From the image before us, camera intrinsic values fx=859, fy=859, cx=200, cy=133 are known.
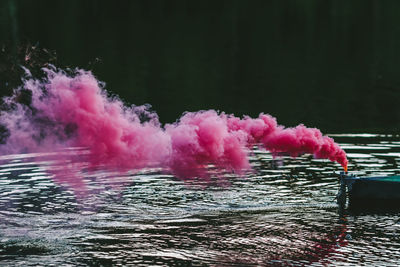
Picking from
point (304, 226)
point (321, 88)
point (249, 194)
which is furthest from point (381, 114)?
point (304, 226)

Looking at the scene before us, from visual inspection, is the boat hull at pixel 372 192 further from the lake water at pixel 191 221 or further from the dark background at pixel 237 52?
the dark background at pixel 237 52

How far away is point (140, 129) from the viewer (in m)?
47.0

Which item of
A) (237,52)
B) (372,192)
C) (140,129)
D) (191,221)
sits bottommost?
(191,221)

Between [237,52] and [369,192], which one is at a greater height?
[237,52]

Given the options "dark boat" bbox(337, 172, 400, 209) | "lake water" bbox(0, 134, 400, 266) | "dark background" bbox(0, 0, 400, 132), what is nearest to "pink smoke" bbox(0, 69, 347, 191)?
"lake water" bbox(0, 134, 400, 266)

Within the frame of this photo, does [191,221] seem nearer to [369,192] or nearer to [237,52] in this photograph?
[369,192]

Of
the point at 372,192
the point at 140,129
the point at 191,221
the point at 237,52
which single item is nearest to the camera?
the point at 191,221

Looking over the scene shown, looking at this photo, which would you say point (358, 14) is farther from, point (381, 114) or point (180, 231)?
point (180, 231)

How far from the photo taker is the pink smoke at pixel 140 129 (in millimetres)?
44562

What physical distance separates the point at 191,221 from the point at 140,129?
25.8 ft

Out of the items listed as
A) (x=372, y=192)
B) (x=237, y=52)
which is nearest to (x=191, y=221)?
(x=372, y=192)

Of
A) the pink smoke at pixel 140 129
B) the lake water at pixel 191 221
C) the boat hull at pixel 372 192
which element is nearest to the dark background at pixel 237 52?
the pink smoke at pixel 140 129

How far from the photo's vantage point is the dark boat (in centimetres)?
4400

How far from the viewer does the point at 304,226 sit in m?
40.4
